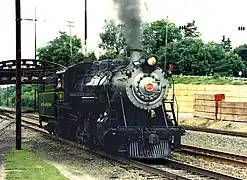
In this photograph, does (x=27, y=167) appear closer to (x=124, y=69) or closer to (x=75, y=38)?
(x=124, y=69)

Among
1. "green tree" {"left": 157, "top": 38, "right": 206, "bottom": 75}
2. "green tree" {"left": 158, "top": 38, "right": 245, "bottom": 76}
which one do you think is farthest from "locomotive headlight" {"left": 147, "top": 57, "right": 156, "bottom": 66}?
"green tree" {"left": 157, "top": 38, "right": 206, "bottom": 75}

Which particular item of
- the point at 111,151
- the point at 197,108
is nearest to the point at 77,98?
the point at 111,151

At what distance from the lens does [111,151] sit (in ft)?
54.6

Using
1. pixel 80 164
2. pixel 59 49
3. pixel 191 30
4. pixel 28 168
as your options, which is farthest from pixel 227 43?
pixel 28 168

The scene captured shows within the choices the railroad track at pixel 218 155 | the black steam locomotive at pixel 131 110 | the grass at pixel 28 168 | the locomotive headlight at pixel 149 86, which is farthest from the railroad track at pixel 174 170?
the grass at pixel 28 168

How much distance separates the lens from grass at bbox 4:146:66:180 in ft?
40.5

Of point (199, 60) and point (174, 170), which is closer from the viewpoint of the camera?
point (174, 170)

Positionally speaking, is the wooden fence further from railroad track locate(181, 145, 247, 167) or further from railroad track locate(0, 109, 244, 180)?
railroad track locate(0, 109, 244, 180)

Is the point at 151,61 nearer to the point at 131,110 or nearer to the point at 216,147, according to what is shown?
the point at 131,110

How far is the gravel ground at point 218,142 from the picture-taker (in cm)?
2009

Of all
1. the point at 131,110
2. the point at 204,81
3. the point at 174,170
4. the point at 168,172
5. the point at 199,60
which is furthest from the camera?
the point at 199,60

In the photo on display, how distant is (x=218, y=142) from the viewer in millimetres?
22281

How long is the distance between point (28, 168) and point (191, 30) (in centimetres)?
10268

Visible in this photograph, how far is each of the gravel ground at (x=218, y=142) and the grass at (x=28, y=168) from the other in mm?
7275
